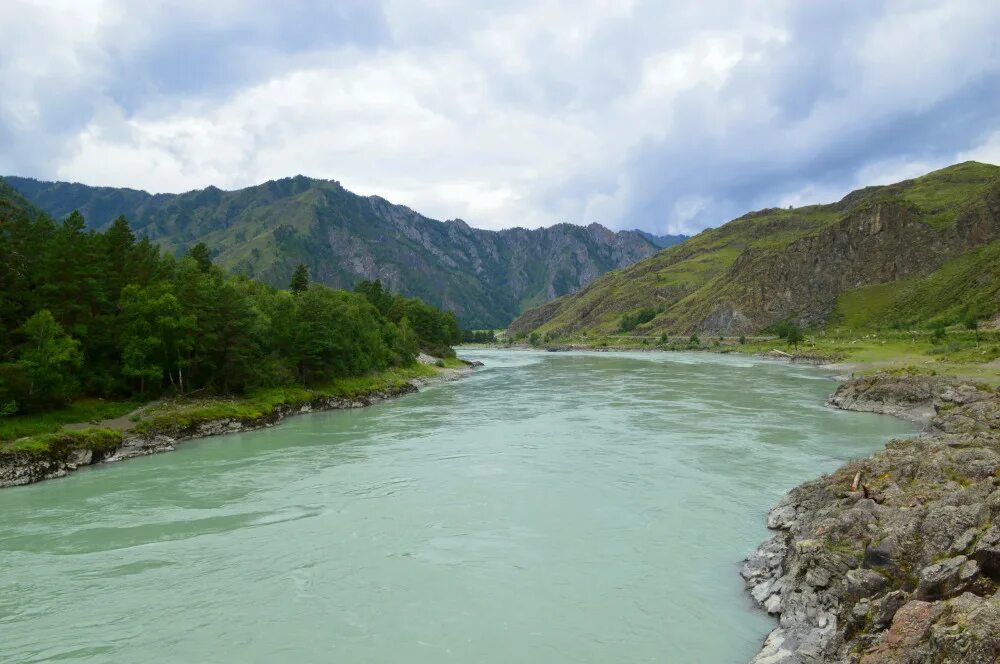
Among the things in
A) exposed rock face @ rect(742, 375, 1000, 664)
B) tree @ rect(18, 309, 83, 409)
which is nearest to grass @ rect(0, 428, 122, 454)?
tree @ rect(18, 309, 83, 409)

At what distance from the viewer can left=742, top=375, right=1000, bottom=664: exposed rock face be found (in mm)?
10148

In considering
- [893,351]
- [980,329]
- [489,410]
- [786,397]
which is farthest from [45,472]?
[980,329]

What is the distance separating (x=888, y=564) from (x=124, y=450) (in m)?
43.9

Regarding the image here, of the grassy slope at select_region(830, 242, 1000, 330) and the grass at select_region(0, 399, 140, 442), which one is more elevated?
the grassy slope at select_region(830, 242, 1000, 330)

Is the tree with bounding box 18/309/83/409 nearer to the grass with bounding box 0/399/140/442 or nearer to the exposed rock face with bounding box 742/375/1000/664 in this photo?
the grass with bounding box 0/399/140/442

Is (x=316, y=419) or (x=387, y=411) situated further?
(x=387, y=411)

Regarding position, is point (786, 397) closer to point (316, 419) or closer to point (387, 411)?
point (387, 411)

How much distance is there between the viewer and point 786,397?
209ft

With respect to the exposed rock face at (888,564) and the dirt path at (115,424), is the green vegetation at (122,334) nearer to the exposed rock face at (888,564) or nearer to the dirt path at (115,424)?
the dirt path at (115,424)

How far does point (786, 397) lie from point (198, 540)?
59.7 m

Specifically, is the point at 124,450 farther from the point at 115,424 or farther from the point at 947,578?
the point at 947,578

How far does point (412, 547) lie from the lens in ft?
69.7

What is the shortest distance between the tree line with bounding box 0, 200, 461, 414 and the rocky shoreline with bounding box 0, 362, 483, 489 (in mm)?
4370

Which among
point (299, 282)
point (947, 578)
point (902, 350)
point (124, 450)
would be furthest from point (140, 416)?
point (902, 350)
